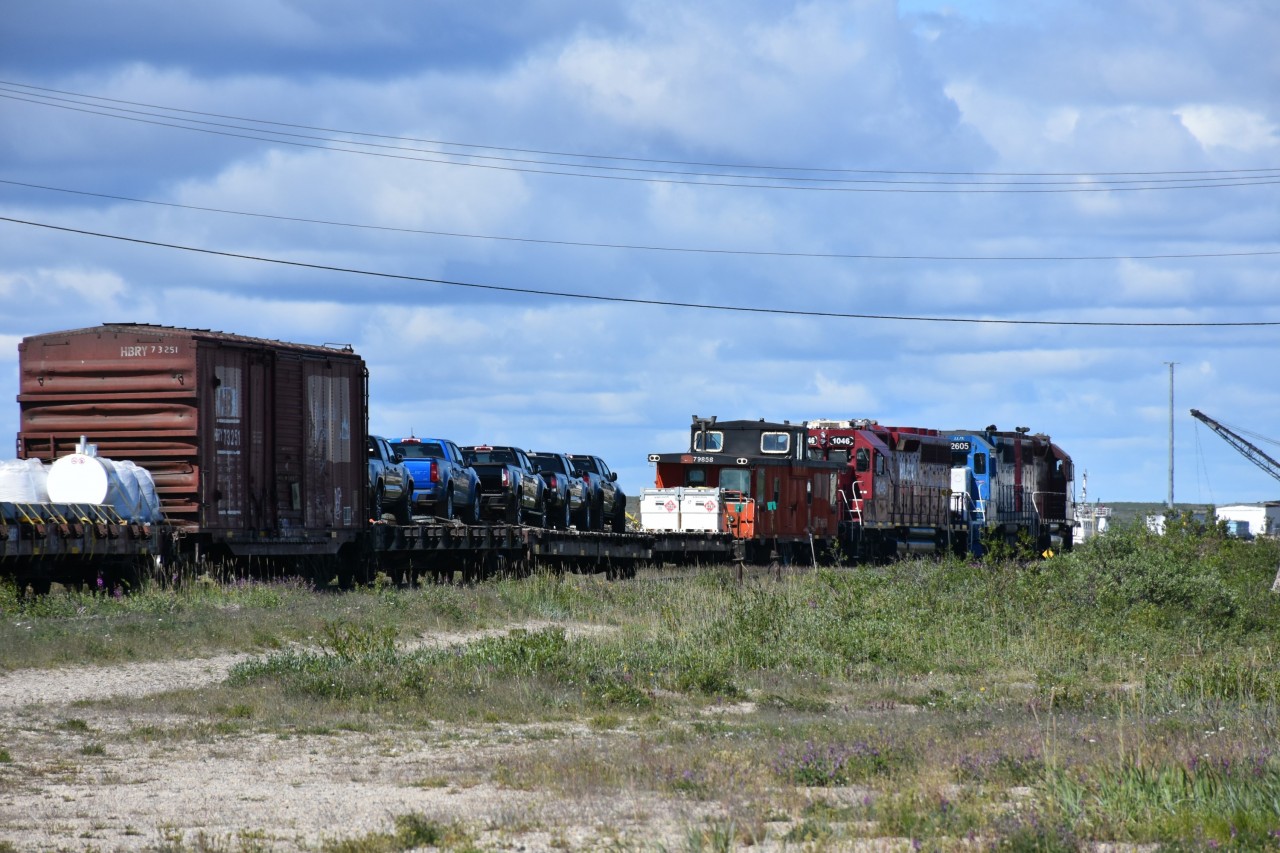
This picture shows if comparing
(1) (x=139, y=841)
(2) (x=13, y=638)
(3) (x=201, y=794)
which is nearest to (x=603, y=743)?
(3) (x=201, y=794)

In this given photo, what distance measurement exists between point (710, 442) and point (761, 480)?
1.81m

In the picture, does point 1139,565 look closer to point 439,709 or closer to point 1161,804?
point 439,709

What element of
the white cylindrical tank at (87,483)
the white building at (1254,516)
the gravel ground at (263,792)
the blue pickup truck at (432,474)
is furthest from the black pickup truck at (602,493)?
the white building at (1254,516)

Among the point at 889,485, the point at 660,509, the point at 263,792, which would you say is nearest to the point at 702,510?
the point at 660,509

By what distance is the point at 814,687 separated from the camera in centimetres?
1630

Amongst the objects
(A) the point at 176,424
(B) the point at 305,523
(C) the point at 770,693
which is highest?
(A) the point at 176,424

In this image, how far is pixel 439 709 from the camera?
13.8 m

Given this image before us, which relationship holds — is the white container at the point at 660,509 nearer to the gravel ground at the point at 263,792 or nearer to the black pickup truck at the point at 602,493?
the black pickup truck at the point at 602,493

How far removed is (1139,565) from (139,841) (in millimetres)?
19571

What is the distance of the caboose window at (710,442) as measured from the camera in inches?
1452

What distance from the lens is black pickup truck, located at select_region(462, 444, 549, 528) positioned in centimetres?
3450

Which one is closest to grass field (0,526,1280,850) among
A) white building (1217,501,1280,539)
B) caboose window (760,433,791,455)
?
caboose window (760,433,791,455)

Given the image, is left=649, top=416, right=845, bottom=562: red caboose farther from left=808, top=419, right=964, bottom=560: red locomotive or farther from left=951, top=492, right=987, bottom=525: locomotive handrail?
left=951, top=492, right=987, bottom=525: locomotive handrail

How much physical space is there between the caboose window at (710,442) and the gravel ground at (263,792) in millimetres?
23900
